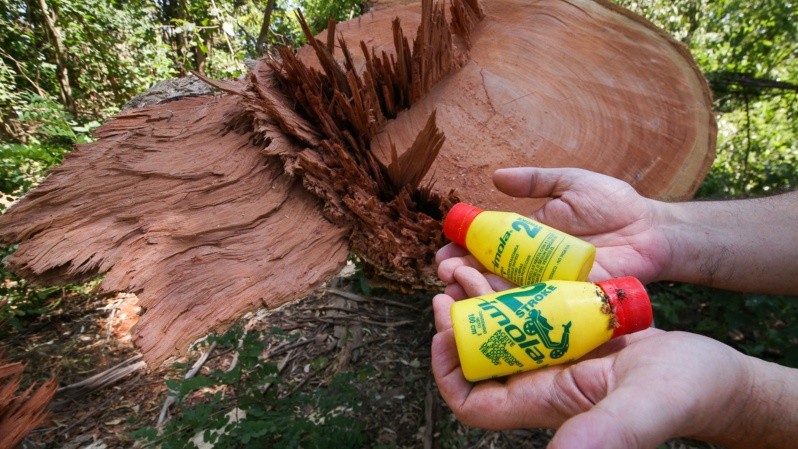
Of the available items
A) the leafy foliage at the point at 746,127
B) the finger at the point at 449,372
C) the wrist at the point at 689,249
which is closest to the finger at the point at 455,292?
the finger at the point at 449,372

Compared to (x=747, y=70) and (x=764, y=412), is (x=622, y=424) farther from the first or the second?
(x=747, y=70)

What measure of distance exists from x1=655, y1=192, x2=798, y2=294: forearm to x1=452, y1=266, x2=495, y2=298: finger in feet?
2.04

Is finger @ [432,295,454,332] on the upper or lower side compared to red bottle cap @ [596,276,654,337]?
lower

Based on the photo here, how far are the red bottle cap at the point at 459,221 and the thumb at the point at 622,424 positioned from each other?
513 millimetres

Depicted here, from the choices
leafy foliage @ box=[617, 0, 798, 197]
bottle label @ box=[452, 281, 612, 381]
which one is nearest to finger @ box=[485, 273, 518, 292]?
bottle label @ box=[452, 281, 612, 381]

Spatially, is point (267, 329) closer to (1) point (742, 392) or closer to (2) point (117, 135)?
(2) point (117, 135)

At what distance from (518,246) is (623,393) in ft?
1.39

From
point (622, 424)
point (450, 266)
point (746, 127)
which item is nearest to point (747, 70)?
point (746, 127)

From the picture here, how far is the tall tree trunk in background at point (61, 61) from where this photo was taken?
162 inches

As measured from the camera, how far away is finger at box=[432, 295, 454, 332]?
97 centimetres

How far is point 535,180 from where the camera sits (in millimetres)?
1109

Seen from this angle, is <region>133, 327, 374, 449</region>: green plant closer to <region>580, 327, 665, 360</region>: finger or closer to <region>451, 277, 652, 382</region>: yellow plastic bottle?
<region>451, 277, 652, 382</region>: yellow plastic bottle

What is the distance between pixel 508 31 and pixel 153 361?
1.51m

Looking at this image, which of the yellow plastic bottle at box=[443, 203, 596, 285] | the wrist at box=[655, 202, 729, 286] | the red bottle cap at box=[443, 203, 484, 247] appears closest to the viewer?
the yellow plastic bottle at box=[443, 203, 596, 285]
